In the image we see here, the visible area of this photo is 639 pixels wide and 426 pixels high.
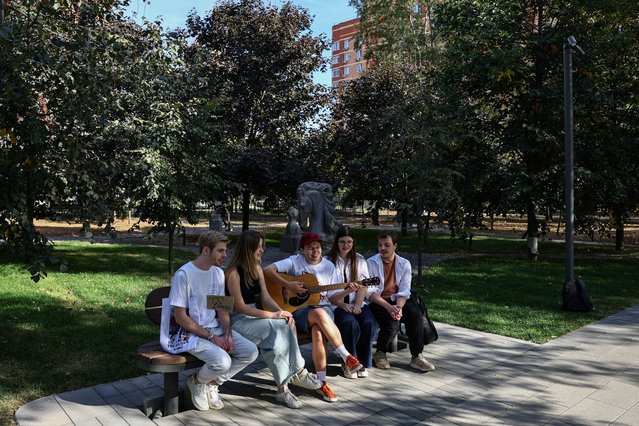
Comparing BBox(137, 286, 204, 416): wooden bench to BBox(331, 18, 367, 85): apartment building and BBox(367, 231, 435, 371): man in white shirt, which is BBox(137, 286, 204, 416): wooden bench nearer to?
BBox(367, 231, 435, 371): man in white shirt

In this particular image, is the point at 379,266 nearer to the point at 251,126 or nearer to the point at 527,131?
the point at 527,131

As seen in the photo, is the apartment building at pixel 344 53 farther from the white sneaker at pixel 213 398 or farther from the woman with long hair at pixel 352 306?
the white sneaker at pixel 213 398

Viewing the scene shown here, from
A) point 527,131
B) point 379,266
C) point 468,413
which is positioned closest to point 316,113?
point 527,131

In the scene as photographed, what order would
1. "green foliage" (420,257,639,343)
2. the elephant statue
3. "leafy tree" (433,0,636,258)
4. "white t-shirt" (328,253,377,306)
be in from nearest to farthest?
"white t-shirt" (328,253,377,306) < "green foliage" (420,257,639,343) < the elephant statue < "leafy tree" (433,0,636,258)

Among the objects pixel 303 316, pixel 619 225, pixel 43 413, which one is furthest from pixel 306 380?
pixel 619 225

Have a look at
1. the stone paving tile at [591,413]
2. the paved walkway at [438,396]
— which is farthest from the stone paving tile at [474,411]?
the stone paving tile at [591,413]

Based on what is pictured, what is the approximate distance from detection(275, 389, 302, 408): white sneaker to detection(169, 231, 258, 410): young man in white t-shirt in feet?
1.34

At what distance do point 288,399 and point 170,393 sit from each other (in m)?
0.96

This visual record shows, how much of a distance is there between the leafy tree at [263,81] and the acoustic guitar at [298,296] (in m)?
14.1

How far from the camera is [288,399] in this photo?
15.0 feet

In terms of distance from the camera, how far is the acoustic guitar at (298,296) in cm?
520

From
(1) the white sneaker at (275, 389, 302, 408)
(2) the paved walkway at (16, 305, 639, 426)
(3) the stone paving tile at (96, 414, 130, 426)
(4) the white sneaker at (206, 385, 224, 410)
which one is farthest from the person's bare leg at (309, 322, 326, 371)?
(3) the stone paving tile at (96, 414, 130, 426)

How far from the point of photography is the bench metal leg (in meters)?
4.32

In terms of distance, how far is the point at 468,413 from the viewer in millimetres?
4496
